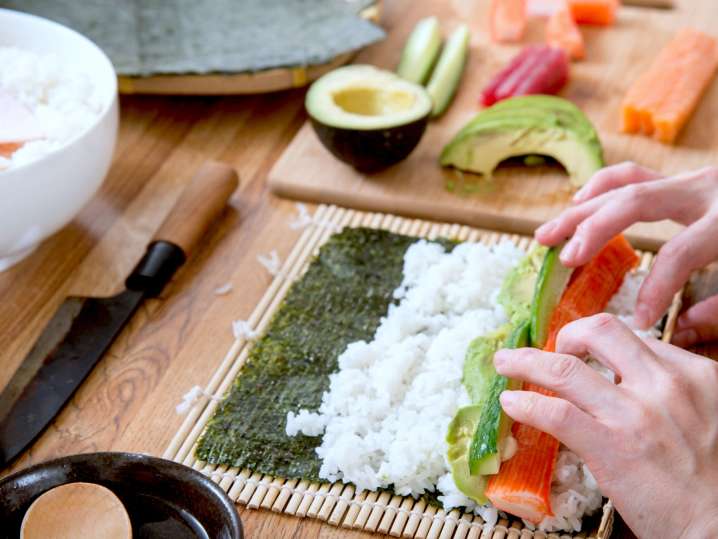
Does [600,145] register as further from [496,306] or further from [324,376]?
[324,376]

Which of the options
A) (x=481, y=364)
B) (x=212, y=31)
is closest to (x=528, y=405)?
(x=481, y=364)

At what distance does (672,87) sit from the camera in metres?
2.47

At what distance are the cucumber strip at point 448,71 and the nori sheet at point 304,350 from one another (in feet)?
1.82

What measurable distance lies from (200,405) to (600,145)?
3.63ft

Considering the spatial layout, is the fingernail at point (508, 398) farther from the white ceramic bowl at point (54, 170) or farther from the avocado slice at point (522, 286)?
the white ceramic bowl at point (54, 170)

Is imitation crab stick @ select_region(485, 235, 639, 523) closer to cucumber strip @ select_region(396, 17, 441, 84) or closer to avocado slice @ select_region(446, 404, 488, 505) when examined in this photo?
avocado slice @ select_region(446, 404, 488, 505)

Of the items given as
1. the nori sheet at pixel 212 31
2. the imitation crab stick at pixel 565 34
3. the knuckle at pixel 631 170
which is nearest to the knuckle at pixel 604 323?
the knuckle at pixel 631 170

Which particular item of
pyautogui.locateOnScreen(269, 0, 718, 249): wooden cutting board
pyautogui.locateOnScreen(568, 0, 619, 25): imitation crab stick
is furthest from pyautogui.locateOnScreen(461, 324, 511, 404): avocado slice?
pyautogui.locateOnScreen(568, 0, 619, 25): imitation crab stick

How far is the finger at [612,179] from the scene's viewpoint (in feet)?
6.26

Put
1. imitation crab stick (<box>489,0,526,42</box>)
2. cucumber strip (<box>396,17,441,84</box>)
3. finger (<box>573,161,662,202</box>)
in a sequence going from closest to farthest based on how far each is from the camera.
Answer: finger (<box>573,161,662,202</box>), cucumber strip (<box>396,17,441,84</box>), imitation crab stick (<box>489,0,526,42</box>)

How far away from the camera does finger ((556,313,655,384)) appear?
145 centimetres

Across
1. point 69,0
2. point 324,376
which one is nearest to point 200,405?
point 324,376

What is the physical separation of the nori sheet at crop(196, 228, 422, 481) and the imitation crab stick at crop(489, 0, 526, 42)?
95 centimetres

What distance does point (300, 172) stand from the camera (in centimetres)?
228
